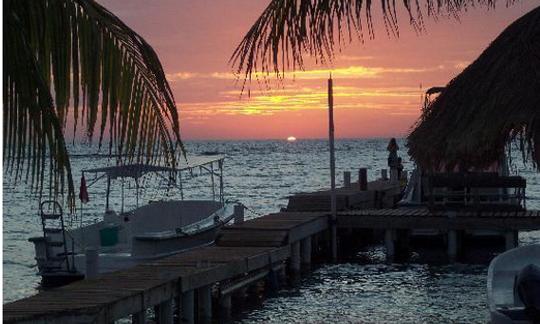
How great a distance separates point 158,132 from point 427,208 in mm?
21393

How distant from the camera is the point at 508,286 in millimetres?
14008

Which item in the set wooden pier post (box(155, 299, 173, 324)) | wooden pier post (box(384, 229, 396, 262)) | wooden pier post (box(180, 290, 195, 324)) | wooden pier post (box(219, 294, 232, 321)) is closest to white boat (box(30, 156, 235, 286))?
wooden pier post (box(180, 290, 195, 324))

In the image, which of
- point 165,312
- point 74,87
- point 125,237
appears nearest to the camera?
point 74,87

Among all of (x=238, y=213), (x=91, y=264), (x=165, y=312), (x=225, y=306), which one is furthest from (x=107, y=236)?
(x=165, y=312)

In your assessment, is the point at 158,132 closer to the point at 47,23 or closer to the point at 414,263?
the point at 47,23

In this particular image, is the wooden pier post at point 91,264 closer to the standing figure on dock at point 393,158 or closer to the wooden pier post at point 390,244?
the wooden pier post at point 390,244

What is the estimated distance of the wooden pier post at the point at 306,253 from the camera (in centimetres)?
2276

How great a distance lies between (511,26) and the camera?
5.79m

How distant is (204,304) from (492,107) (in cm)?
1114

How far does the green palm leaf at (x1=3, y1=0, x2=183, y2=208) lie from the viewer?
344 cm

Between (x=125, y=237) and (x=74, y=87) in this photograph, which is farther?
(x=125, y=237)

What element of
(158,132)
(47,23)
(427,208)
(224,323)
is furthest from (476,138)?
(427,208)

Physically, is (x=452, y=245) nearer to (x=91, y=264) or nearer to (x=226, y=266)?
(x=226, y=266)

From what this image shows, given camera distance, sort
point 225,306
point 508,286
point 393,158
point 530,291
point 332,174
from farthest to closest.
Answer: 1. point 393,158
2. point 332,174
3. point 225,306
4. point 508,286
5. point 530,291
